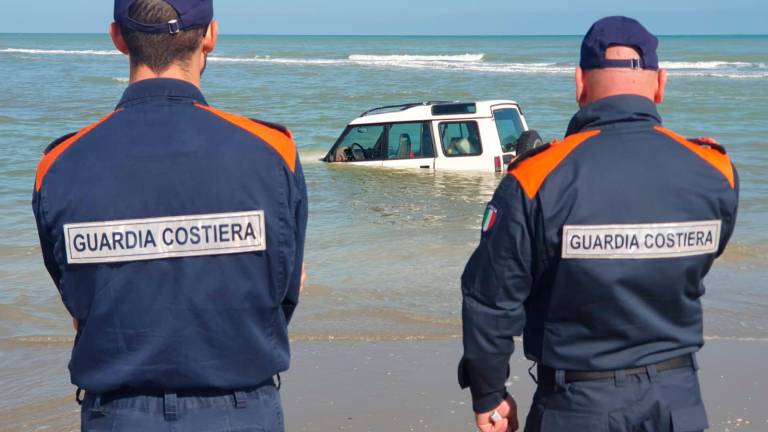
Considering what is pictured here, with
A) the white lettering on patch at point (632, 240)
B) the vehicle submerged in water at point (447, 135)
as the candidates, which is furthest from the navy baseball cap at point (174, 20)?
the vehicle submerged in water at point (447, 135)

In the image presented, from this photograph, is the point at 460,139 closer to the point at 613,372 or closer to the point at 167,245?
the point at 613,372

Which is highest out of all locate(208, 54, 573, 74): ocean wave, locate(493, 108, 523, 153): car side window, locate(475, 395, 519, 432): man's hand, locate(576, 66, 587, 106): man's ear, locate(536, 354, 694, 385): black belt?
locate(576, 66, 587, 106): man's ear

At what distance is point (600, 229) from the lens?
2.80 m

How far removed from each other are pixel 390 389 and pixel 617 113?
306cm

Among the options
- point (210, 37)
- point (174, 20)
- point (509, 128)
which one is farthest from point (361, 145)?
point (174, 20)

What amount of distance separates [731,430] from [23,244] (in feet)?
25.0

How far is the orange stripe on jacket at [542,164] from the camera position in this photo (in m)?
2.81

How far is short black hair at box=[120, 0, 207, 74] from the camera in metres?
2.47

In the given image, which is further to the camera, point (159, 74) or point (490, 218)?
point (490, 218)

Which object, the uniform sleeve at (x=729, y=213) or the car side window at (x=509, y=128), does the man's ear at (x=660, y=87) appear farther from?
the car side window at (x=509, y=128)

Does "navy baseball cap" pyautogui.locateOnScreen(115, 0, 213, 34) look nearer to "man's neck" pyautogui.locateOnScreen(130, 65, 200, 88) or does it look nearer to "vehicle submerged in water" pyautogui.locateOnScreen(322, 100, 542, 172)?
"man's neck" pyautogui.locateOnScreen(130, 65, 200, 88)

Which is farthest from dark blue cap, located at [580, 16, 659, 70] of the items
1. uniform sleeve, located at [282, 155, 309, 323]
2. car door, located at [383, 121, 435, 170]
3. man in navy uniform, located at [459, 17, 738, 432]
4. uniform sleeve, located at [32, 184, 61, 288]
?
car door, located at [383, 121, 435, 170]

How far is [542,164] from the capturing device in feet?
9.31

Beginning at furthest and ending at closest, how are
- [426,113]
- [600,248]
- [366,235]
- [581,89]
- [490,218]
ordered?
[426,113], [366,235], [581,89], [490,218], [600,248]
